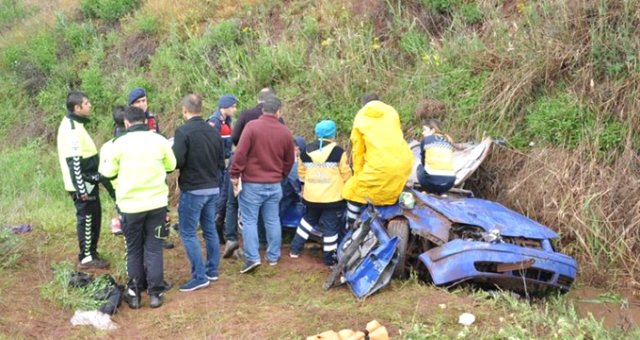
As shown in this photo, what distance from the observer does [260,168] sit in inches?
266

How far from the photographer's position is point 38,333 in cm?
550

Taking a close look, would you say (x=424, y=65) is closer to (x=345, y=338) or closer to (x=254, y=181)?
(x=254, y=181)

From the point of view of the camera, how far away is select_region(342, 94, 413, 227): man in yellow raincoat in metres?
6.60

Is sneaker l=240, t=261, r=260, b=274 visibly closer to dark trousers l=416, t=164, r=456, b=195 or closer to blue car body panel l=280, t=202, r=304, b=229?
blue car body panel l=280, t=202, r=304, b=229

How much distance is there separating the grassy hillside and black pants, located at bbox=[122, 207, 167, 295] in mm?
3165

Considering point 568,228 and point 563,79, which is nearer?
point 568,228

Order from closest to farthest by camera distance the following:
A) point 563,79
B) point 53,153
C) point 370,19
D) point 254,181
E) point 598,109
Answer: point 254,181
point 598,109
point 563,79
point 370,19
point 53,153

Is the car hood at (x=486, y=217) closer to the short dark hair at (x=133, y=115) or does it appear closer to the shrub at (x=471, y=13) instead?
the short dark hair at (x=133, y=115)

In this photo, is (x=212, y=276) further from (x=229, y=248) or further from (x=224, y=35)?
(x=224, y=35)

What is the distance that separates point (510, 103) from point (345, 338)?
493cm

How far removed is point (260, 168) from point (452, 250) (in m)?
2.08

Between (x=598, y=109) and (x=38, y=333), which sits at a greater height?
(x=598, y=109)

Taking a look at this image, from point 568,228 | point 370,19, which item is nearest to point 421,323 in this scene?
point 568,228

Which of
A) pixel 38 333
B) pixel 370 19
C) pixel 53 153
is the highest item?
pixel 370 19
